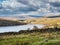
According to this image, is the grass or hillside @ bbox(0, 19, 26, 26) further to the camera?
hillside @ bbox(0, 19, 26, 26)

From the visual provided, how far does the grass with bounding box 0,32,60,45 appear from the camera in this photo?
29.3 meters

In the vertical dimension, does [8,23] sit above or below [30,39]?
above

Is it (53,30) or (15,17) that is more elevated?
(15,17)

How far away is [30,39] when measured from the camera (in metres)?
32.1

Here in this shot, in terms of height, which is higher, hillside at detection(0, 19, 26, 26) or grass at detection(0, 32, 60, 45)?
hillside at detection(0, 19, 26, 26)

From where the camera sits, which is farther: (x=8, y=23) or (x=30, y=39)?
(x=8, y=23)

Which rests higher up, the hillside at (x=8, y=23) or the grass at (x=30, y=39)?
the hillside at (x=8, y=23)

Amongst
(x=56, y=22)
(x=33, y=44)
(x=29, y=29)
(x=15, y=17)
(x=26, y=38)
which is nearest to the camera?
(x=33, y=44)

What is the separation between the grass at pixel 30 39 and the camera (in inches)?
1153

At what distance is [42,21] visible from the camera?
1694 inches

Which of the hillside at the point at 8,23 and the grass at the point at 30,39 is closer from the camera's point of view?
the grass at the point at 30,39

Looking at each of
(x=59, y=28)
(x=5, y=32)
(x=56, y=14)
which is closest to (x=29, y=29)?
(x=5, y=32)

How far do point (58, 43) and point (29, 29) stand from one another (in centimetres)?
840

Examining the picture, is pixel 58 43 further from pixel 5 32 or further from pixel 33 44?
pixel 5 32
